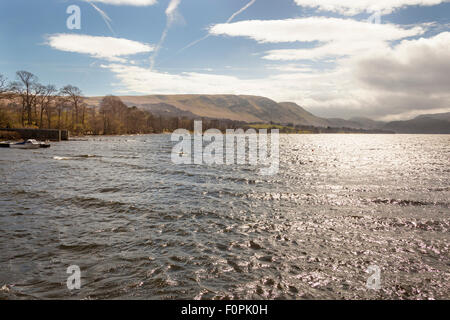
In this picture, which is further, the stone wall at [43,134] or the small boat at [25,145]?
the stone wall at [43,134]

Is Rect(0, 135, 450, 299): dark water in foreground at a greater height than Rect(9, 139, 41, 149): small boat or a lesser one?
lesser

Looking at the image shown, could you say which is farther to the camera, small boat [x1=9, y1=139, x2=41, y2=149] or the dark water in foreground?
small boat [x1=9, y1=139, x2=41, y2=149]

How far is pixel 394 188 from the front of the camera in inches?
1304

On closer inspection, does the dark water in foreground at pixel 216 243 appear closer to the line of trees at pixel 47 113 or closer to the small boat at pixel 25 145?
the small boat at pixel 25 145

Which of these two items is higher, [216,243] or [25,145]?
[25,145]

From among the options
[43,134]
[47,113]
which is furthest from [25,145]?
[47,113]

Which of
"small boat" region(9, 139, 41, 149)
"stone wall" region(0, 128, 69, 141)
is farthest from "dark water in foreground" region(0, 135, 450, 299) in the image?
"stone wall" region(0, 128, 69, 141)

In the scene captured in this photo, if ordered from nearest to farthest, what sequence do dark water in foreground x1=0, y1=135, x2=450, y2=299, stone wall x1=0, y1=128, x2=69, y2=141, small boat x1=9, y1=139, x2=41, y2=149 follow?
1. dark water in foreground x1=0, y1=135, x2=450, y2=299
2. small boat x1=9, y1=139, x2=41, y2=149
3. stone wall x1=0, y1=128, x2=69, y2=141

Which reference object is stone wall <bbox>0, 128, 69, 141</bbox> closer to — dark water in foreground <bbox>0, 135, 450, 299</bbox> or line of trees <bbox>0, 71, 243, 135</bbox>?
line of trees <bbox>0, 71, 243, 135</bbox>

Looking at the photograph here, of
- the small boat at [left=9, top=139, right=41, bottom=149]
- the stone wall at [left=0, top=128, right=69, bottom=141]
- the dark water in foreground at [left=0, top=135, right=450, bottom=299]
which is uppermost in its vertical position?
the stone wall at [left=0, top=128, right=69, bottom=141]

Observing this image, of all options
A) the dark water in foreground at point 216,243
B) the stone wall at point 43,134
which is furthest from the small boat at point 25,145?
the dark water in foreground at point 216,243

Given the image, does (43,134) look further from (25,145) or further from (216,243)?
(216,243)

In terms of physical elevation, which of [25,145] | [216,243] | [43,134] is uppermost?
[43,134]

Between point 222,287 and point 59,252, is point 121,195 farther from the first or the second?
point 222,287
